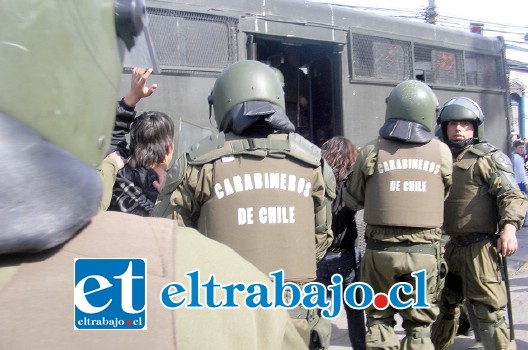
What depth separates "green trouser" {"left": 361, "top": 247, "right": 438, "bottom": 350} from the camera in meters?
3.48

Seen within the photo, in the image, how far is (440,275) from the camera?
143 inches

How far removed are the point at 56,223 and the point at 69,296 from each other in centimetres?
10

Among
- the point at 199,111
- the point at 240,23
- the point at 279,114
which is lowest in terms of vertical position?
the point at 279,114

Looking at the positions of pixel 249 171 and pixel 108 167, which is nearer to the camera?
pixel 249 171

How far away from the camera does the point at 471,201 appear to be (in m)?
3.86

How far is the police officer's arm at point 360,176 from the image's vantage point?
3607 millimetres

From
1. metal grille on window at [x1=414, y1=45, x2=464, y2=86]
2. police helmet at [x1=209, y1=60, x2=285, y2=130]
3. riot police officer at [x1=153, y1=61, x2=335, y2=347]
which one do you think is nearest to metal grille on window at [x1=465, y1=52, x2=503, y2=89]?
metal grille on window at [x1=414, y1=45, x2=464, y2=86]

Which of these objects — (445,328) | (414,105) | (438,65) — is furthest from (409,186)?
(438,65)

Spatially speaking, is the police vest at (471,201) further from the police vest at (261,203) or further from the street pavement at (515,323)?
the police vest at (261,203)

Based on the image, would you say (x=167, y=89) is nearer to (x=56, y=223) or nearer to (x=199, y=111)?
(x=199, y=111)

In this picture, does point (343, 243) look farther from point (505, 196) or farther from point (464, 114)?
point (464, 114)

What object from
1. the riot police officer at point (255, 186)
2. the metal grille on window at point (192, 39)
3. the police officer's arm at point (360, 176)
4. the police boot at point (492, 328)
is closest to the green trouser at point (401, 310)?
the police officer's arm at point (360, 176)

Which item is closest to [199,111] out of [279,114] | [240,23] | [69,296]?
[240,23]

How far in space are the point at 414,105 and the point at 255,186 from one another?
5.04 feet
